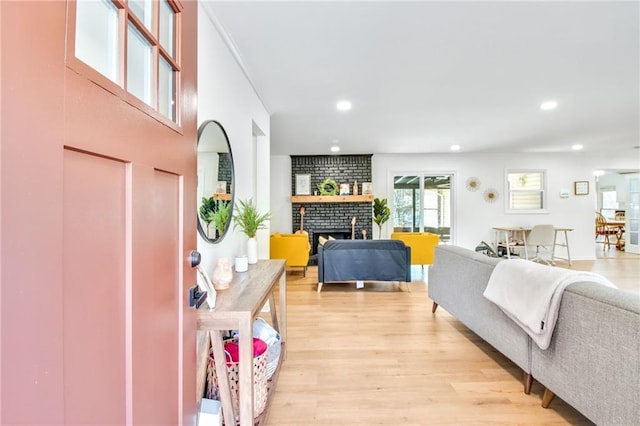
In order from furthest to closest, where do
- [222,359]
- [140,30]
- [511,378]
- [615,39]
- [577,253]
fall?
[577,253], [615,39], [511,378], [222,359], [140,30]

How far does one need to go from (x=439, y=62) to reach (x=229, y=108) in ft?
5.38

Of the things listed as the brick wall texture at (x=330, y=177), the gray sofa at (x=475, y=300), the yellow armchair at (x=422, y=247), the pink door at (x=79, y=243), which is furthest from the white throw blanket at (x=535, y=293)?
the brick wall texture at (x=330, y=177)

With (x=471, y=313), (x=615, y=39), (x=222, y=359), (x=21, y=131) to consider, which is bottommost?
(x=471, y=313)

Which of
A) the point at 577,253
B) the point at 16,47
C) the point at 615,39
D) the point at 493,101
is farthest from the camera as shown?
the point at 577,253

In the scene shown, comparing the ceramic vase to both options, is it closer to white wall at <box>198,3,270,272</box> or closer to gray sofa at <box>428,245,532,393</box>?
white wall at <box>198,3,270,272</box>

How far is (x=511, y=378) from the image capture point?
1.93 m

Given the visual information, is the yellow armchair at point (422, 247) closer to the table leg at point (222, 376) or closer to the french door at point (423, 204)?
the french door at point (423, 204)

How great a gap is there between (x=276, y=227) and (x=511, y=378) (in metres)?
5.25

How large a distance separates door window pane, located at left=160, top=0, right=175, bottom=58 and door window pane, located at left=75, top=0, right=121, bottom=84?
18 centimetres

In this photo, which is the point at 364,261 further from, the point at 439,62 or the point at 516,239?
the point at 516,239

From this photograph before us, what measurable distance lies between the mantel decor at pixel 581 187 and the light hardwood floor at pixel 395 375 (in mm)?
5544

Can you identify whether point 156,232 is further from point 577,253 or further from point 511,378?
point 577,253

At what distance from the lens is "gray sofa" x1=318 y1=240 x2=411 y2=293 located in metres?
3.85

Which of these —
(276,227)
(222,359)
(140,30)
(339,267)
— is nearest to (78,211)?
(140,30)
